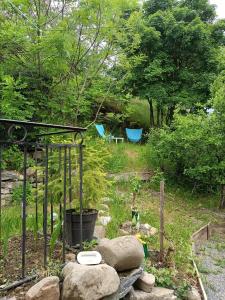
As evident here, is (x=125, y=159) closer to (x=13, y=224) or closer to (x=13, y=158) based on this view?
(x=13, y=158)

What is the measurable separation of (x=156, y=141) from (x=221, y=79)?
2104 mm

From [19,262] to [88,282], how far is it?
0.84 metres

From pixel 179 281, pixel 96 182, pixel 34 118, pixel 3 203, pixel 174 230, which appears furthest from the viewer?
pixel 34 118

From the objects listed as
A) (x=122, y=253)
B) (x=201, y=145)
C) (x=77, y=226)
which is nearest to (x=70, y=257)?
(x=77, y=226)

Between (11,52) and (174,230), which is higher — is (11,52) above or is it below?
above

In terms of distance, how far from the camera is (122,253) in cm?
268

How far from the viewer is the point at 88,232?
3236 mm

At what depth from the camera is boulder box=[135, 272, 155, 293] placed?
274 centimetres

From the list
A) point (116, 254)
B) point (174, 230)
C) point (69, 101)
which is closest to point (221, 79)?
point (69, 101)

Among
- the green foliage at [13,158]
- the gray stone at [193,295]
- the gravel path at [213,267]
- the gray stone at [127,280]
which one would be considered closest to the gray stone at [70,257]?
the gray stone at [127,280]

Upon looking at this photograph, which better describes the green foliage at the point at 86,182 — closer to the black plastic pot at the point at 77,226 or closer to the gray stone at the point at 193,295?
the black plastic pot at the point at 77,226

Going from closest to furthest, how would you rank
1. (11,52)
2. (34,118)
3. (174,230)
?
(174,230)
(11,52)
(34,118)

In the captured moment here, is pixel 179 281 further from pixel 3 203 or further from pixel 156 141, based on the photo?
pixel 156 141

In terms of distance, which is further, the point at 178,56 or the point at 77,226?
the point at 178,56
